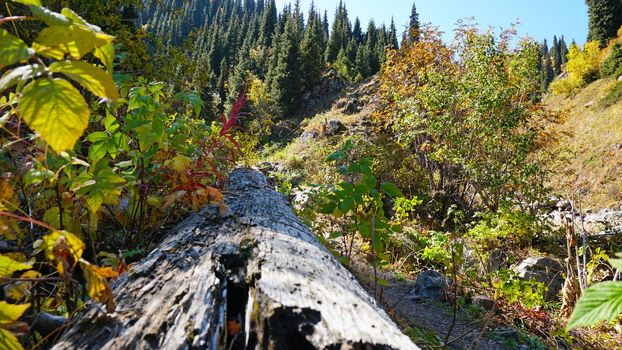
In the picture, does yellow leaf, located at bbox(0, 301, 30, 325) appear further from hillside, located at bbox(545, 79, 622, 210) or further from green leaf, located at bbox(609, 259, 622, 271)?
hillside, located at bbox(545, 79, 622, 210)

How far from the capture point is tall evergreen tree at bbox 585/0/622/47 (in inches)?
1233

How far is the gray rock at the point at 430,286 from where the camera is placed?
3.50 metres

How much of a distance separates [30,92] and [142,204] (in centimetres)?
142

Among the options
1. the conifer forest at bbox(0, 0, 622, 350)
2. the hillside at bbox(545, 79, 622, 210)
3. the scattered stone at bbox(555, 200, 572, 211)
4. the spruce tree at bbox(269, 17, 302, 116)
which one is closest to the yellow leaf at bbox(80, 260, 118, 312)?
the conifer forest at bbox(0, 0, 622, 350)

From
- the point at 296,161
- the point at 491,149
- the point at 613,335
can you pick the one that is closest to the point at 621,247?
the point at 491,149

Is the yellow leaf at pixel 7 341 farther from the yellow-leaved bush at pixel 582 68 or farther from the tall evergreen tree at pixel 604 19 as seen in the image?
the tall evergreen tree at pixel 604 19

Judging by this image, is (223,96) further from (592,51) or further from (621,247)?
(621,247)

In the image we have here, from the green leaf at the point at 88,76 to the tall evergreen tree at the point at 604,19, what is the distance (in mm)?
41538

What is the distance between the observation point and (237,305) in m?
1.07

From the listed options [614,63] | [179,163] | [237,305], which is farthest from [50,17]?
[614,63]

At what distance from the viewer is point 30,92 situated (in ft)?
1.74

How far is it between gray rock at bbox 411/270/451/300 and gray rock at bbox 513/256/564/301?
3.51ft

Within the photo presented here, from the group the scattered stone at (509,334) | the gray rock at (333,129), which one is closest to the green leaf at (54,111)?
the scattered stone at (509,334)

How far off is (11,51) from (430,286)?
3691mm
